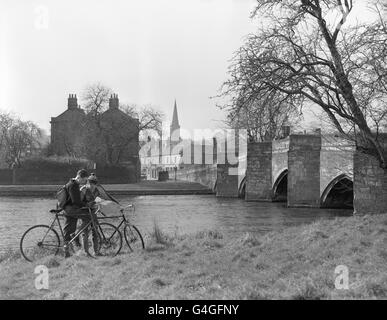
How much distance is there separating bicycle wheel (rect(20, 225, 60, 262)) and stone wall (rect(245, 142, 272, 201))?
1282 inches

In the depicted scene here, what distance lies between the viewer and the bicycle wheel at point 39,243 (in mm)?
9719

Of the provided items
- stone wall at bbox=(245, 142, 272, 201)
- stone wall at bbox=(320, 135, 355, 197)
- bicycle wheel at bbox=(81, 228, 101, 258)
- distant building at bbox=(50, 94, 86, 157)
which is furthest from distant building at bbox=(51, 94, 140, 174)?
bicycle wheel at bbox=(81, 228, 101, 258)

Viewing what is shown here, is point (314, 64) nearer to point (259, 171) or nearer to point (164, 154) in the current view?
point (259, 171)

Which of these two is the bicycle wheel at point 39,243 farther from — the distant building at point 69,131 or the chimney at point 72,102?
the chimney at point 72,102

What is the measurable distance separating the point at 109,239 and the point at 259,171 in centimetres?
3344

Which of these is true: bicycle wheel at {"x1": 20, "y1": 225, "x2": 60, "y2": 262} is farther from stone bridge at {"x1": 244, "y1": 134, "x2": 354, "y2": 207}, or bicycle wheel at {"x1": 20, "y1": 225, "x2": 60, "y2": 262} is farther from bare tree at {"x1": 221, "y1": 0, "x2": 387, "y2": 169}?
stone bridge at {"x1": 244, "y1": 134, "x2": 354, "y2": 207}

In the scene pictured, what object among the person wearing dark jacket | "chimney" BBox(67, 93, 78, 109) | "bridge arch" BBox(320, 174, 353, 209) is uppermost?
"chimney" BBox(67, 93, 78, 109)

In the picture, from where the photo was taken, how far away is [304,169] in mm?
35438

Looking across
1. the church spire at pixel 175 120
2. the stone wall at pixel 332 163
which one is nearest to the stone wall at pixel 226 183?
the stone wall at pixel 332 163

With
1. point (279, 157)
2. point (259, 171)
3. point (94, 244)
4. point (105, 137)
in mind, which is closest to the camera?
point (94, 244)

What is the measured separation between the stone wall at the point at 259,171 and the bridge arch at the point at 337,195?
815 cm

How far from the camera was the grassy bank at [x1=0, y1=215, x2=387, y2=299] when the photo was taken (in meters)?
5.49

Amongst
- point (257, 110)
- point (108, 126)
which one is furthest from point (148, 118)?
point (257, 110)

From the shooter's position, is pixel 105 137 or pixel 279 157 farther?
pixel 105 137
